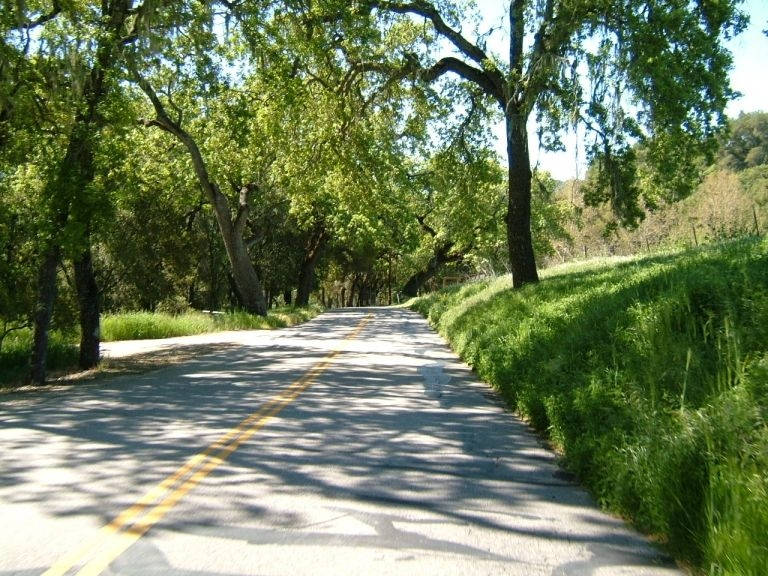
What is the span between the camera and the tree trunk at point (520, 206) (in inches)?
752

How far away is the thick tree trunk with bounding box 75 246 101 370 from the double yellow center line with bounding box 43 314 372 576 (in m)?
9.18

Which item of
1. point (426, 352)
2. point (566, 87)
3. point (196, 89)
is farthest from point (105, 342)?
point (566, 87)

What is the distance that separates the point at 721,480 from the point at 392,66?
57.4 feet

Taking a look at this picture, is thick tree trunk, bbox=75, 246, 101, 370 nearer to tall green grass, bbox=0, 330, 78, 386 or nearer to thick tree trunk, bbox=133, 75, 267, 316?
tall green grass, bbox=0, 330, 78, 386

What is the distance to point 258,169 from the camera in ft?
104

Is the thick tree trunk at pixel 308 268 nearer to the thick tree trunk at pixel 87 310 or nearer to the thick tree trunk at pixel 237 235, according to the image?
the thick tree trunk at pixel 237 235

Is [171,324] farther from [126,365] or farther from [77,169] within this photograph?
[77,169]

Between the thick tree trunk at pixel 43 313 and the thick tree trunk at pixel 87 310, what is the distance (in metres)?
1.30

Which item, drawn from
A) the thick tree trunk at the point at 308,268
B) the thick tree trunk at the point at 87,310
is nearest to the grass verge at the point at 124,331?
the thick tree trunk at the point at 87,310

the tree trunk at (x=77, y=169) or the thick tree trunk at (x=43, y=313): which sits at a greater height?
the tree trunk at (x=77, y=169)

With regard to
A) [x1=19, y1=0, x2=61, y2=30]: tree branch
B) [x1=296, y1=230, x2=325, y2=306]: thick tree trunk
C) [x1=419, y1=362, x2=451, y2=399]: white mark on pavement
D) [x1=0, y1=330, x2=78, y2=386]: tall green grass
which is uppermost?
[x1=19, y1=0, x2=61, y2=30]: tree branch

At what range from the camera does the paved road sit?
472 centimetres

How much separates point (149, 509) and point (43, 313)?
11306 millimetres

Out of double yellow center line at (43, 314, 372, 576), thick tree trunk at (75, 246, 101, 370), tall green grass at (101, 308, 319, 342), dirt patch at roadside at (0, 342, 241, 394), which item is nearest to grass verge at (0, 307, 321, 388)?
tall green grass at (101, 308, 319, 342)
